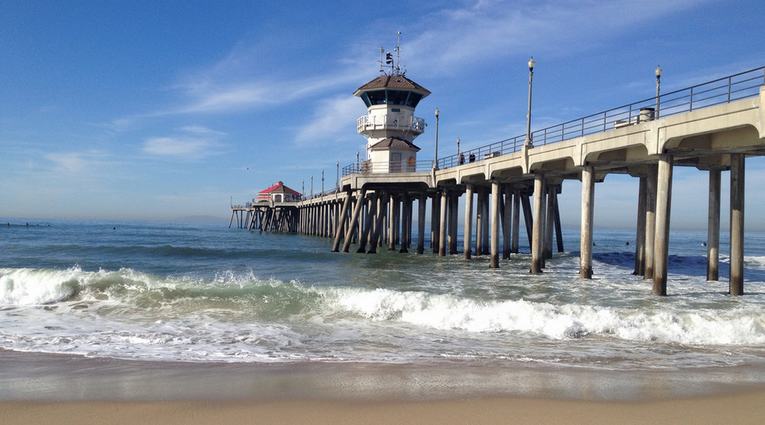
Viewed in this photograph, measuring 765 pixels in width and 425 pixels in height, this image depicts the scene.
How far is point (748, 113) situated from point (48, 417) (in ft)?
45.2

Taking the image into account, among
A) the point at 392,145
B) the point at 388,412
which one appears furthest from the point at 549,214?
the point at 388,412

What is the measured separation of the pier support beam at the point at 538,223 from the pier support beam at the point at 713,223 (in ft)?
17.4

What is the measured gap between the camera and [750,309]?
12.9 metres

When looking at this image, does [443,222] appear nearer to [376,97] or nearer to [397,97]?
[397,97]

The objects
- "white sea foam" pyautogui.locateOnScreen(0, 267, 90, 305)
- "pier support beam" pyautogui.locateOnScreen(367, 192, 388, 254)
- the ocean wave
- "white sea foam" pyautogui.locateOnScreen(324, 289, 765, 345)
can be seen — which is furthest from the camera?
"pier support beam" pyautogui.locateOnScreen(367, 192, 388, 254)

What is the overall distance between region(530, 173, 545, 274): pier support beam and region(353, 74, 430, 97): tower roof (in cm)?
1864

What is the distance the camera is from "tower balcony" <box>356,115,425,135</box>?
3825 cm

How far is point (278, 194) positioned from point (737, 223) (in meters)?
67.7

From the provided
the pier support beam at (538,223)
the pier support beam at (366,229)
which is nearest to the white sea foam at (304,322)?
the pier support beam at (538,223)

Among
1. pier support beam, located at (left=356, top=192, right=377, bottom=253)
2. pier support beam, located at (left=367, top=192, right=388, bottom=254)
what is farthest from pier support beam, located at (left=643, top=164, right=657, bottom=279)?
pier support beam, located at (left=356, top=192, right=377, bottom=253)

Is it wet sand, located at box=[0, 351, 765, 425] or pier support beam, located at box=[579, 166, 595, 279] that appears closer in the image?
wet sand, located at box=[0, 351, 765, 425]

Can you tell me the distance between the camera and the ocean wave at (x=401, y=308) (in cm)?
1112

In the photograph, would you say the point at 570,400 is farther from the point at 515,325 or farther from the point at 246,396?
the point at 515,325

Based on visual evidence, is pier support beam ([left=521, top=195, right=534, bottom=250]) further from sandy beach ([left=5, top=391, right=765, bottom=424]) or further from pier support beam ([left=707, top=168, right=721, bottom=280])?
sandy beach ([left=5, top=391, right=765, bottom=424])
